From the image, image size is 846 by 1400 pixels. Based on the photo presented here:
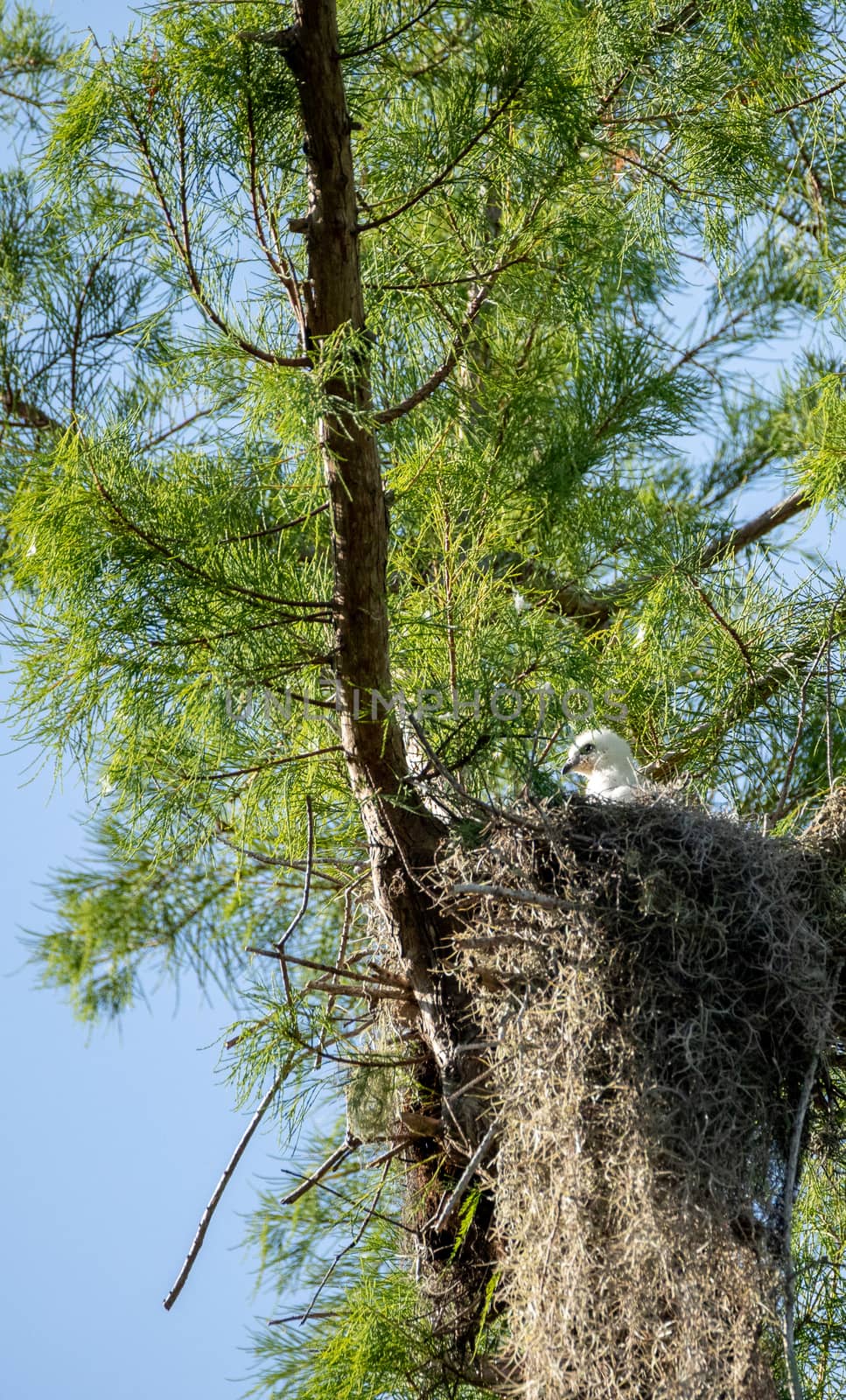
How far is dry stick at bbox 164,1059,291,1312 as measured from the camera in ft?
10.0

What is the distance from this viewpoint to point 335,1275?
151 inches

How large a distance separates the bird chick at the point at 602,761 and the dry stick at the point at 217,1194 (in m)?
0.94

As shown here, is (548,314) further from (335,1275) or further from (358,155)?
(335,1275)

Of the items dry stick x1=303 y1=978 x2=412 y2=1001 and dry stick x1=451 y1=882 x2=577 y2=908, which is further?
dry stick x1=303 y1=978 x2=412 y2=1001

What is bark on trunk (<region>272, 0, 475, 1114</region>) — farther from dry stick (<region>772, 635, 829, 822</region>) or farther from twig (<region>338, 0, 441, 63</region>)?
dry stick (<region>772, 635, 829, 822</region>)

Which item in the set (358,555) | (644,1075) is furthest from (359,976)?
(358,555)

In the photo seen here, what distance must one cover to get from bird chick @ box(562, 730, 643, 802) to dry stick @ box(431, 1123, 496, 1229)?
0.89 m

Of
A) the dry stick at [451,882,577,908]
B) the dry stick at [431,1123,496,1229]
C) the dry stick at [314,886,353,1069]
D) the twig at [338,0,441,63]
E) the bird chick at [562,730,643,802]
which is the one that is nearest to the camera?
the dry stick at [451,882,577,908]

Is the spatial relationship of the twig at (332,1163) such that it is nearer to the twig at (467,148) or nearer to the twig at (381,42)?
the twig at (467,148)

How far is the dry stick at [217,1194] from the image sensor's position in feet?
10.0

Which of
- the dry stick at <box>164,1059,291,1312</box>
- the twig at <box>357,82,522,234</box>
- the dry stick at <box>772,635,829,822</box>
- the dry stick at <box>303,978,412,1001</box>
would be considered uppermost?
the twig at <box>357,82,522,234</box>

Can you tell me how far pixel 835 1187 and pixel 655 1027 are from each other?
3.02 ft

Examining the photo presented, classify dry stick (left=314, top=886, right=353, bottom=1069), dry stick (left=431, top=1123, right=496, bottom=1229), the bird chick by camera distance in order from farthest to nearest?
1. the bird chick
2. dry stick (left=314, top=886, right=353, bottom=1069)
3. dry stick (left=431, top=1123, right=496, bottom=1229)

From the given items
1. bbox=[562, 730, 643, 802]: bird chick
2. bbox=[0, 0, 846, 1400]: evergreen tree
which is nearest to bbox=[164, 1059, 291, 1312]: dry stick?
bbox=[0, 0, 846, 1400]: evergreen tree
